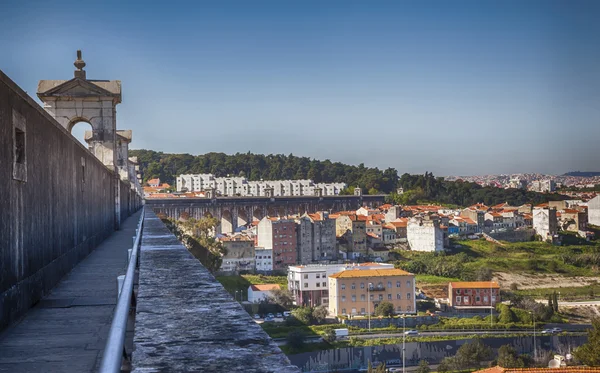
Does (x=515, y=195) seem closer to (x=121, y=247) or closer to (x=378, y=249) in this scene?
(x=378, y=249)

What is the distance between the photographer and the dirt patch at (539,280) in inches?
2424

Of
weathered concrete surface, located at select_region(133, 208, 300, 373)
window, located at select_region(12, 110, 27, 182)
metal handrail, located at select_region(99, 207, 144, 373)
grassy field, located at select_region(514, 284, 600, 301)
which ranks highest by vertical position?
window, located at select_region(12, 110, 27, 182)

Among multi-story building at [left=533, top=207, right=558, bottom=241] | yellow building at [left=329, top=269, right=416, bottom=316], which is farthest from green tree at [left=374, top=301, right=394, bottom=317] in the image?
multi-story building at [left=533, top=207, right=558, bottom=241]

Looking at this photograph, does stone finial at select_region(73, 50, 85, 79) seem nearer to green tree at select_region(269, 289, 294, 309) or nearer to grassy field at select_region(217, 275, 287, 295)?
green tree at select_region(269, 289, 294, 309)

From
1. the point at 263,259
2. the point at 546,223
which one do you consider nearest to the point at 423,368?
the point at 263,259

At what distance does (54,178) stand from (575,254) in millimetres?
76534

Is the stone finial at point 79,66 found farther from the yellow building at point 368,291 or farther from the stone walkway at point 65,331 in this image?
the yellow building at point 368,291

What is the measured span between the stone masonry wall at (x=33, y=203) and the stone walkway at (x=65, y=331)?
0.09 meters

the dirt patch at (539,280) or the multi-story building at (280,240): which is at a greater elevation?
the multi-story building at (280,240)

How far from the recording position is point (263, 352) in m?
1.29

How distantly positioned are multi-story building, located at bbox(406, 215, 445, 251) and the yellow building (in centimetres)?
2581

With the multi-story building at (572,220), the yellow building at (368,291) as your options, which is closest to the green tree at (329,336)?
the yellow building at (368,291)

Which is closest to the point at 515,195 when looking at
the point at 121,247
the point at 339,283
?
the point at 339,283

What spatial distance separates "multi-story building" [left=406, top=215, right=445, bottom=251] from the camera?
73.6 metres
